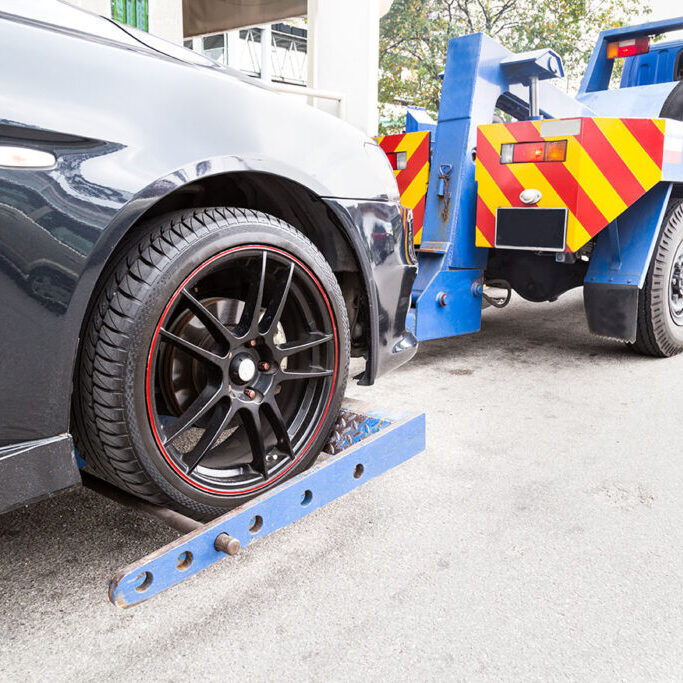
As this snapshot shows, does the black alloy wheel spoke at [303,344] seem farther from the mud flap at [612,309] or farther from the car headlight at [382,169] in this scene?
the mud flap at [612,309]

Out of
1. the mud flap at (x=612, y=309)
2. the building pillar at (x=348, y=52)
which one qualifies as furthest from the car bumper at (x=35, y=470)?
the building pillar at (x=348, y=52)

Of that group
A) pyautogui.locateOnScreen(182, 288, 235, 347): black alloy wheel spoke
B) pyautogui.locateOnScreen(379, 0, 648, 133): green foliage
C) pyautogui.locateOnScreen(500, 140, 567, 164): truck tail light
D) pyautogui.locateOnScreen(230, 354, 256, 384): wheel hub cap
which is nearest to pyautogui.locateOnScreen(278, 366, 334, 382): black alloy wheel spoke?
pyautogui.locateOnScreen(230, 354, 256, 384): wheel hub cap

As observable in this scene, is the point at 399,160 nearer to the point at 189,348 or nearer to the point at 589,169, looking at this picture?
the point at 589,169

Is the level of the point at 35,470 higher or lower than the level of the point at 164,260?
lower

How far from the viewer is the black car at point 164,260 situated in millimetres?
1387

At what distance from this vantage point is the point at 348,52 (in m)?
6.23

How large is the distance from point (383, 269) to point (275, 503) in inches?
34.6

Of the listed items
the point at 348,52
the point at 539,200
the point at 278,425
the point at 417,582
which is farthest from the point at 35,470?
the point at 348,52

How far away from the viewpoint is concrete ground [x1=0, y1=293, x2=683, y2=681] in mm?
1517

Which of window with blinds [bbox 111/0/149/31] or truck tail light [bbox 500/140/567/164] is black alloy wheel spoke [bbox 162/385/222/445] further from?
window with blinds [bbox 111/0/149/31]

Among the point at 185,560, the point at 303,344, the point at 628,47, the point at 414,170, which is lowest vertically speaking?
the point at 185,560

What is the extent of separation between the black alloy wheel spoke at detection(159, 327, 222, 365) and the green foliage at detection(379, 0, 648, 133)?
12013 mm

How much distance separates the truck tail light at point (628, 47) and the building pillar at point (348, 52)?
78.7 inches

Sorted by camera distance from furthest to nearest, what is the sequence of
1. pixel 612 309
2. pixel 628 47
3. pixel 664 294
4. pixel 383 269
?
1. pixel 628 47
2. pixel 664 294
3. pixel 612 309
4. pixel 383 269
